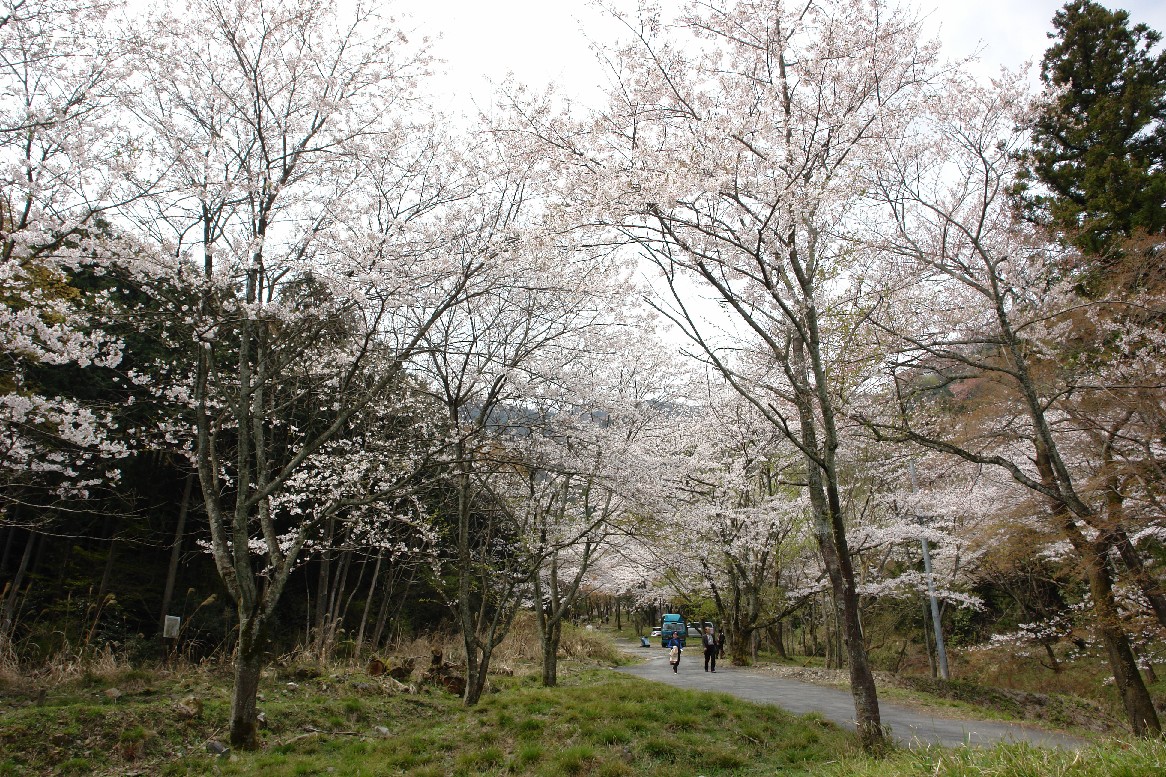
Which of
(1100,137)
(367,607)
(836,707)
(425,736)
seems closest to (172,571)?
(367,607)

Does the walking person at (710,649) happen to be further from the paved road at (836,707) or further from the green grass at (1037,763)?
the green grass at (1037,763)

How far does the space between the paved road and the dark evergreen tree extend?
7.82 metres

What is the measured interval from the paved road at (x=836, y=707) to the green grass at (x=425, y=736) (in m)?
1.24

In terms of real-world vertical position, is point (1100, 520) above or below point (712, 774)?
above

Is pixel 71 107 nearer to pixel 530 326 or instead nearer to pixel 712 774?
pixel 530 326

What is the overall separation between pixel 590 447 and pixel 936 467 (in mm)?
6977

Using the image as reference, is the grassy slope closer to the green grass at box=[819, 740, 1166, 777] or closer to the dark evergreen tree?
the green grass at box=[819, 740, 1166, 777]

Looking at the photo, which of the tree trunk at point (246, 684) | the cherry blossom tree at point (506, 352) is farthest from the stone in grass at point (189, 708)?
the cherry blossom tree at point (506, 352)

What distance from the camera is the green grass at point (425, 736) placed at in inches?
221

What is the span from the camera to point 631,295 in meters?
9.55

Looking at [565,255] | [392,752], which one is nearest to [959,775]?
[392,752]

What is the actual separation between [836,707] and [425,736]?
7.19 m

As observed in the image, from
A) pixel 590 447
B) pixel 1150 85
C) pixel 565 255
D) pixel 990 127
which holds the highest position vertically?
pixel 1150 85

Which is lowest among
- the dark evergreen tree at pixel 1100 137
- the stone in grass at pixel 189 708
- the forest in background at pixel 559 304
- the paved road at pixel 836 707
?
the paved road at pixel 836 707
